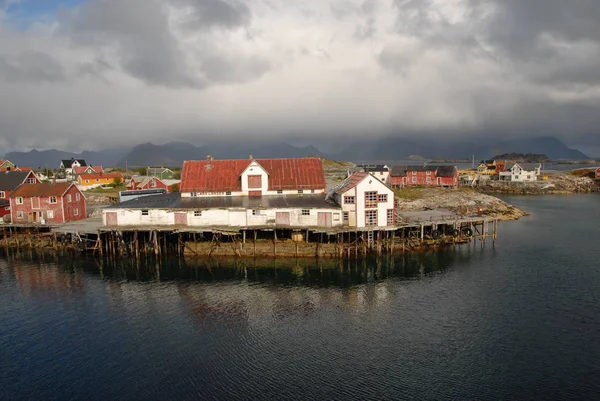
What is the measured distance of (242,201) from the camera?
56906mm

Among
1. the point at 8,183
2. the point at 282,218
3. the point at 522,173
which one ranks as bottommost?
the point at 282,218

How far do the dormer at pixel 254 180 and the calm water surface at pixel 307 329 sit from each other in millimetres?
13153

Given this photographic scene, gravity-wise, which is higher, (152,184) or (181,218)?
(152,184)

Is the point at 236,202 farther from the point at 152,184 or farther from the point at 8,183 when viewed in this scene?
the point at 8,183

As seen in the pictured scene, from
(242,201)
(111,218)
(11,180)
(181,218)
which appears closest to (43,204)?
(111,218)

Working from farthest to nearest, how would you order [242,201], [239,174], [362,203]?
[239,174] < [242,201] < [362,203]

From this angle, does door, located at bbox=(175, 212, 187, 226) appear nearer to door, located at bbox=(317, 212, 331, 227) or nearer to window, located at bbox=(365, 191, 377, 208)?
door, located at bbox=(317, 212, 331, 227)

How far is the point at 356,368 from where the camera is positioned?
27.5m

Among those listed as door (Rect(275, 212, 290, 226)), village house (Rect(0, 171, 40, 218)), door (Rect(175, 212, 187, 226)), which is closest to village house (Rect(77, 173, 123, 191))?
village house (Rect(0, 171, 40, 218))

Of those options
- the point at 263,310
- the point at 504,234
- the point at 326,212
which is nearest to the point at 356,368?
the point at 263,310

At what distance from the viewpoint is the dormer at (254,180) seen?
6084 cm

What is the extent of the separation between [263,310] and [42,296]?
2208 centimetres

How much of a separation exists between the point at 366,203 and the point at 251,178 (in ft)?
58.0

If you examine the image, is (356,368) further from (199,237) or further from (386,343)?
(199,237)
